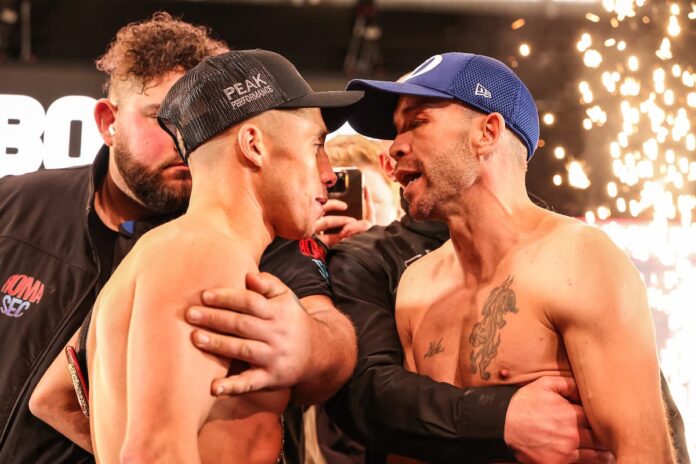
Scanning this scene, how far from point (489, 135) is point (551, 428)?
28.4 inches

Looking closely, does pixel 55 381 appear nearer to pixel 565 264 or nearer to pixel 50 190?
pixel 50 190

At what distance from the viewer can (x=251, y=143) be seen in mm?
1871

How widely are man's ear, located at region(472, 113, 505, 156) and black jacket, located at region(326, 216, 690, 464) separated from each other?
0.42 meters

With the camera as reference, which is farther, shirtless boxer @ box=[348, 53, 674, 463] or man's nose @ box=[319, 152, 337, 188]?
man's nose @ box=[319, 152, 337, 188]

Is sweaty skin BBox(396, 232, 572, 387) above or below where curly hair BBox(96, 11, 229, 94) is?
below

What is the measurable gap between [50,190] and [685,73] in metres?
2.90

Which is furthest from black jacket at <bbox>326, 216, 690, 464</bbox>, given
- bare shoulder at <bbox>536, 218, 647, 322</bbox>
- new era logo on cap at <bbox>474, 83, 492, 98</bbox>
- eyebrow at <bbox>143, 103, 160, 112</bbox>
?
eyebrow at <bbox>143, 103, 160, 112</bbox>

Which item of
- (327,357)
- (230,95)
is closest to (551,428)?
(327,357)

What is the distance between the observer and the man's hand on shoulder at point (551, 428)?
1.87m

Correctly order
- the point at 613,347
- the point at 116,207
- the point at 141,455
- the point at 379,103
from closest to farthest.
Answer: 1. the point at 141,455
2. the point at 613,347
3. the point at 379,103
4. the point at 116,207

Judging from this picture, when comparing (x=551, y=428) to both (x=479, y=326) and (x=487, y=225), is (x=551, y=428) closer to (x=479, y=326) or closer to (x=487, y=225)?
(x=479, y=326)

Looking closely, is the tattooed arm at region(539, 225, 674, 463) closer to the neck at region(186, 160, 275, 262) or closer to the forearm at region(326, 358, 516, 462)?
the forearm at region(326, 358, 516, 462)

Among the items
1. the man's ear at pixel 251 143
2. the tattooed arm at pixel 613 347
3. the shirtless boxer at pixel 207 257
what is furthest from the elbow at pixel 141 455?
the tattooed arm at pixel 613 347

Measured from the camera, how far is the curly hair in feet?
8.29
